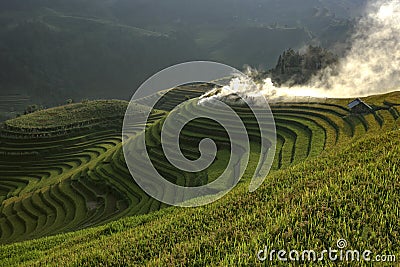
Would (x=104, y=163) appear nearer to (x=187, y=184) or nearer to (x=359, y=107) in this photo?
(x=187, y=184)

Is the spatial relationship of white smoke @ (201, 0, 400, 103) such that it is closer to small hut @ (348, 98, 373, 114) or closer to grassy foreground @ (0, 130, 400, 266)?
small hut @ (348, 98, 373, 114)

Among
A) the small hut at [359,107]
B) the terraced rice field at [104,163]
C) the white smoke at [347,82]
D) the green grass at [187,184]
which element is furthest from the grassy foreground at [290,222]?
the white smoke at [347,82]

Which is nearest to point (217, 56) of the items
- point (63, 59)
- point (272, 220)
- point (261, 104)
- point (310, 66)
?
point (63, 59)

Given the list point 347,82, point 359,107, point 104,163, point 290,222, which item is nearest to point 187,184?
point 104,163

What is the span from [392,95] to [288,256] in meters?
28.9

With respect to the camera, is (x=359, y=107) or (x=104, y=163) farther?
(x=104, y=163)

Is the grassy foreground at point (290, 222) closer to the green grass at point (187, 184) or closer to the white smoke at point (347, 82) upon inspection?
the green grass at point (187, 184)

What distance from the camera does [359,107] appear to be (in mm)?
27547

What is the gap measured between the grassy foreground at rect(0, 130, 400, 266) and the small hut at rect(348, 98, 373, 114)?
20177 mm

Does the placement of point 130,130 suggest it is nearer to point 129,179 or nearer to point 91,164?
point 91,164

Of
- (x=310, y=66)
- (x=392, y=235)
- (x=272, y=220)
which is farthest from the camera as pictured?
(x=310, y=66)

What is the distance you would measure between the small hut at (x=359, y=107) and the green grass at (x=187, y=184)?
85 centimetres

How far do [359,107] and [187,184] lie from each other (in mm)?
15576

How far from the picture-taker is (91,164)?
36188 millimetres
